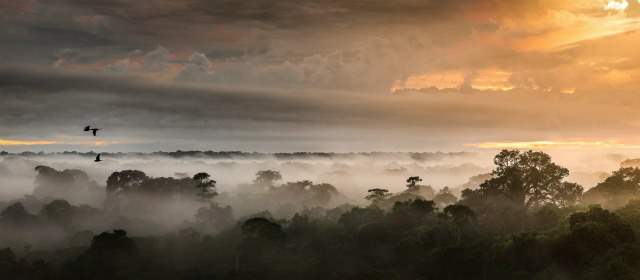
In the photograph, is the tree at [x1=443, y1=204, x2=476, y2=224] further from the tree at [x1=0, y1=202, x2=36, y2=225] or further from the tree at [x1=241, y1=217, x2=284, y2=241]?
the tree at [x1=0, y1=202, x2=36, y2=225]

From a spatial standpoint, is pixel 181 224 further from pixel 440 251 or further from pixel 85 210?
pixel 440 251

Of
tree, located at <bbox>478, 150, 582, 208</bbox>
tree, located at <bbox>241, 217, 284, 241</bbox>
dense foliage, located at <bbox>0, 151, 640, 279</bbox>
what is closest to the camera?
dense foliage, located at <bbox>0, 151, 640, 279</bbox>

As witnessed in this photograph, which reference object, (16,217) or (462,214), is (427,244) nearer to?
(462,214)

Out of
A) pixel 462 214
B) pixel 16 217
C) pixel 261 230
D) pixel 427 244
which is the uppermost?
→ pixel 462 214

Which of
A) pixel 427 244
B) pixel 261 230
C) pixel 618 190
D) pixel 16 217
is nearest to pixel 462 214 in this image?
pixel 427 244

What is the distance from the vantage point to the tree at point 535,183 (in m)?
118

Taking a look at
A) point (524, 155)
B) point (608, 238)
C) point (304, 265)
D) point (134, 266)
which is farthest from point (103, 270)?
point (608, 238)

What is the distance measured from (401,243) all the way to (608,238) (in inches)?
1824

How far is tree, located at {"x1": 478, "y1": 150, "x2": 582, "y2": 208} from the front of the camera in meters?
118

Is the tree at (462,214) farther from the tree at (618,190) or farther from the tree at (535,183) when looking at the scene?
the tree at (618,190)

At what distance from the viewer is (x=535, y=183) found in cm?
11900

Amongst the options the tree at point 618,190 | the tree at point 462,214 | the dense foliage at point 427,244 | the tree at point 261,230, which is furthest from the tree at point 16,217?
the tree at point 618,190

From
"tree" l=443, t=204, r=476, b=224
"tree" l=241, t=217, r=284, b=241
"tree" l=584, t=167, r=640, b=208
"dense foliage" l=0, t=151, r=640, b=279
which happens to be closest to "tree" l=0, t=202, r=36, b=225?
"dense foliage" l=0, t=151, r=640, b=279

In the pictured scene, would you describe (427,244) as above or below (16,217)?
below
